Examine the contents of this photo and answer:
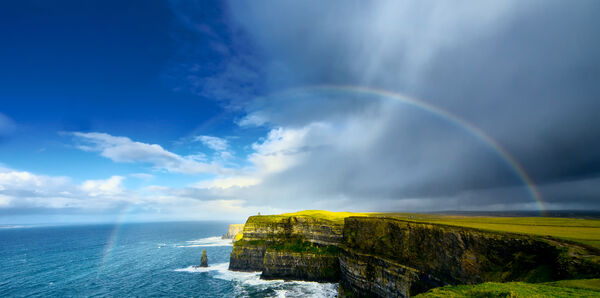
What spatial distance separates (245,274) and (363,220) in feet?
127

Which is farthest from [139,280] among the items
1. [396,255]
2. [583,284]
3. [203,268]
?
[583,284]

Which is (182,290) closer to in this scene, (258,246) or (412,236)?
(258,246)

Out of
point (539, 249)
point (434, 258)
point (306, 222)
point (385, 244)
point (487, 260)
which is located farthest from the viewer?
point (306, 222)

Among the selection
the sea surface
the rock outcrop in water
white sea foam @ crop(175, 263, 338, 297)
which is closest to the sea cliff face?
the rock outcrop in water

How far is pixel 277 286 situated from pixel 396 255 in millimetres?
30802

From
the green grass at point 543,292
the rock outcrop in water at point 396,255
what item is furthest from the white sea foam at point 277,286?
the green grass at point 543,292

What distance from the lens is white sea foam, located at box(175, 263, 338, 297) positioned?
51.5m

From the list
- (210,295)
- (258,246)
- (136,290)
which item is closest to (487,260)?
(210,295)

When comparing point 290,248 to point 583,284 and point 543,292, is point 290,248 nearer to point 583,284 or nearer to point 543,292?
point 583,284

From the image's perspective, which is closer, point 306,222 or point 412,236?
point 412,236

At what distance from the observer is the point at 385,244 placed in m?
42.1

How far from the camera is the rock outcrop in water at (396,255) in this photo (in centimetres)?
2286

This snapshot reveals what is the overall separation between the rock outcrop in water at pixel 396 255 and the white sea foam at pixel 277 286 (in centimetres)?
249

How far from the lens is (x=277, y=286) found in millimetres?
→ 56500
